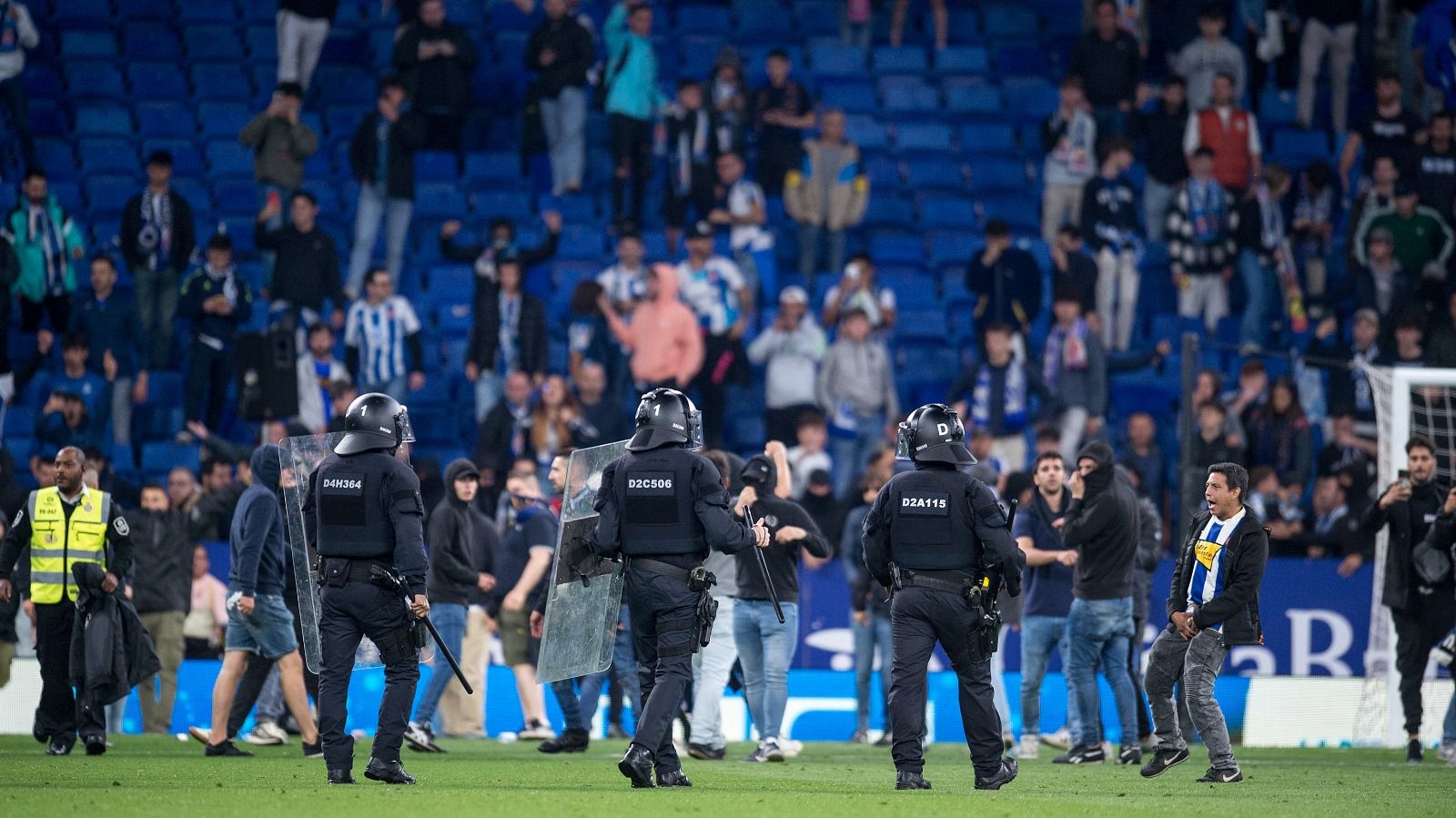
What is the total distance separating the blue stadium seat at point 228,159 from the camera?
72.6ft

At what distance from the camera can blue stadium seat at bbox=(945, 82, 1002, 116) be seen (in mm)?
23359

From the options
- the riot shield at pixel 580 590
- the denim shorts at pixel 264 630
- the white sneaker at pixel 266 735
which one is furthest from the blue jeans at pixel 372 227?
the riot shield at pixel 580 590

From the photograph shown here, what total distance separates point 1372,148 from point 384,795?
15.0 metres

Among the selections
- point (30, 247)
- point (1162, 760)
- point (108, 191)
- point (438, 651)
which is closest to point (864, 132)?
point (108, 191)

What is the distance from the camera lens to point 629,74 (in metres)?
21.0

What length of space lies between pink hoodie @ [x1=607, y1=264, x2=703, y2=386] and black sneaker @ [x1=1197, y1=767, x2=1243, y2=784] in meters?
8.78

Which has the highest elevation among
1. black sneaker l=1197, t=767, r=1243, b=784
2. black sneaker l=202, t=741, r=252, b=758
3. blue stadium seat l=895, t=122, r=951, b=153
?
blue stadium seat l=895, t=122, r=951, b=153

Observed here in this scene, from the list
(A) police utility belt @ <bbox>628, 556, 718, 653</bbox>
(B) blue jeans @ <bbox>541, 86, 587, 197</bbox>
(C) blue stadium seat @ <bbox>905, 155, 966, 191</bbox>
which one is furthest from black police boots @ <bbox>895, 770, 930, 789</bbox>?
(C) blue stadium seat @ <bbox>905, 155, 966, 191</bbox>

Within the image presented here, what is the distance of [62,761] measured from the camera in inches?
480

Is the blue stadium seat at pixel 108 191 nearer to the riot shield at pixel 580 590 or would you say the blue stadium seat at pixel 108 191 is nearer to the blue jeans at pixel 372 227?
the blue jeans at pixel 372 227

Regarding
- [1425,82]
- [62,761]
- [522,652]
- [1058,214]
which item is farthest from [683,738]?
[1425,82]

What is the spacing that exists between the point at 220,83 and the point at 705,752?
12.3 meters

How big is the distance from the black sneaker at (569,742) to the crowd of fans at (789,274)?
13.5ft

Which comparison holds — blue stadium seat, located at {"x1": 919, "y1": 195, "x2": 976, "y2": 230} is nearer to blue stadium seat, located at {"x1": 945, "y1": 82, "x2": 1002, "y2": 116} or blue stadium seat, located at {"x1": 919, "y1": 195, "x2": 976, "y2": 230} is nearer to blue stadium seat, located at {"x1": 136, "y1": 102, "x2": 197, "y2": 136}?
blue stadium seat, located at {"x1": 945, "y1": 82, "x2": 1002, "y2": 116}
